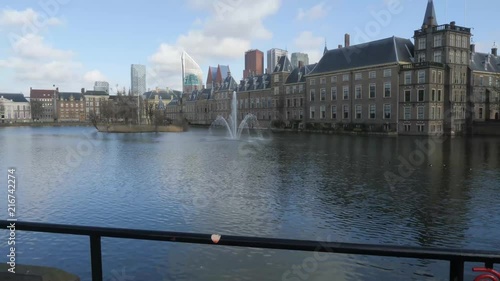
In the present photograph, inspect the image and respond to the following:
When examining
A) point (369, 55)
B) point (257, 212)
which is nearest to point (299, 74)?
point (369, 55)

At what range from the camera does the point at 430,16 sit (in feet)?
238

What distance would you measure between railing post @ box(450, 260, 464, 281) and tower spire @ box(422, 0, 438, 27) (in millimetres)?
78739

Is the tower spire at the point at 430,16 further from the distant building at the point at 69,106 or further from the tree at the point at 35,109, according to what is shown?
the tree at the point at 35,109

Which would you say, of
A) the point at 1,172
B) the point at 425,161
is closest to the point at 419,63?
the point at 425,161

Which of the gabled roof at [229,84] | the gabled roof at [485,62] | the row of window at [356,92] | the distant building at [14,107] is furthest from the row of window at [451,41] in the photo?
the distant building at [14,107]

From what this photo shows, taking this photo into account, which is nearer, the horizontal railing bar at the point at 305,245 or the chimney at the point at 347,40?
the horizontal railing bar at the point at 305,245

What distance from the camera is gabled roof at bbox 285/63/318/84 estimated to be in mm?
98125

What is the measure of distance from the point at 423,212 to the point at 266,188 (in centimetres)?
744

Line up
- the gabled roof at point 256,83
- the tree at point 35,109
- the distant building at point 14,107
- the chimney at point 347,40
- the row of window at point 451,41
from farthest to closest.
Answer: the distant building at point 14,107
the tree at point 35,109
the gabled roof at point 256,83
the chimney at point 347,40
the row of window at point 451,41

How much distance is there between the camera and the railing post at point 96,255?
148 inches

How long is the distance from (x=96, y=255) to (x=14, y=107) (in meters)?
221

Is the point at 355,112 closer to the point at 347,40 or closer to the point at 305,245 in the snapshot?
the point at 347,40

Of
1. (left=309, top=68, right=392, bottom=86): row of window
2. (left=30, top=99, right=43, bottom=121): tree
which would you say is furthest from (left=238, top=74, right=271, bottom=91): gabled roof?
(left=30, top=99, right=43, bottom=121): tree

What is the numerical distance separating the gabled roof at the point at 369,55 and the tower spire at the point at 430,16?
4.63 meters
